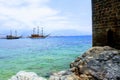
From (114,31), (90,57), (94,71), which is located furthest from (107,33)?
(94,71)

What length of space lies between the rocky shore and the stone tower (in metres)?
0.75

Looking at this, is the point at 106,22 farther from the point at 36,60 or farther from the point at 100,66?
the point at 36,60

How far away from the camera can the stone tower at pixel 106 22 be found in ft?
29.5

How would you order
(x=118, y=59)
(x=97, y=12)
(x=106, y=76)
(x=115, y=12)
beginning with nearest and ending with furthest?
1. (x=106, y=76)
2. (x=118, y=59)
3. (x=115, y=12)
4. (x=97, y=12)

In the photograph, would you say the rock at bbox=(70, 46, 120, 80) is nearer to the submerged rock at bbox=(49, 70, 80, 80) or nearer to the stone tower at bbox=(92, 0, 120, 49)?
the submerged rock at bbox=(49, 70, 80, 80)

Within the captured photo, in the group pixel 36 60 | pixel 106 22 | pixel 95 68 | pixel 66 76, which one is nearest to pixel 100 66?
pixel 95 68

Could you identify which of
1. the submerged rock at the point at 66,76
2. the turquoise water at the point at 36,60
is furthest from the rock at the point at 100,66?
the turquoise water at the point at 36,60

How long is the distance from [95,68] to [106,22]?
2235mm

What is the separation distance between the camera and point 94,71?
25.5 ft

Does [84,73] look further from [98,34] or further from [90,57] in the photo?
[98,34]

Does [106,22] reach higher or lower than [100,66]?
higher

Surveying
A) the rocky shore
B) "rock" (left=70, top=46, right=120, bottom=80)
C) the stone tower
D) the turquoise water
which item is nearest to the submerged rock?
the rocky shore

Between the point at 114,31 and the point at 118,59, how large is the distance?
1.31 metres

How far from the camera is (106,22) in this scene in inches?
376
